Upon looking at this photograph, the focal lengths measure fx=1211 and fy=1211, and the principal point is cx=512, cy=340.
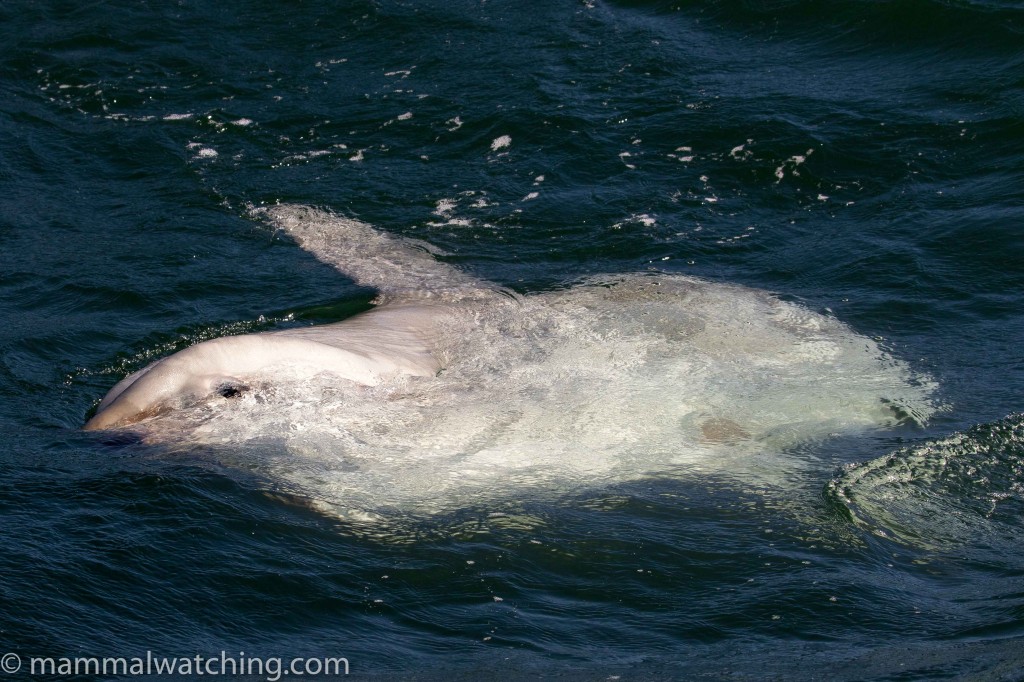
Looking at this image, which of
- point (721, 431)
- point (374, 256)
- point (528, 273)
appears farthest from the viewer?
point (374, 256)

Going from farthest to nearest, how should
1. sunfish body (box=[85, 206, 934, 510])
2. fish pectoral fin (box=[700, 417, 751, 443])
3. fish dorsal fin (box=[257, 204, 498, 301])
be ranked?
fish dorsal fin (box=[257, 204, 498, 301])
fish pectoral fin (box=[700, 417, 751, 443])
sunfish body (box=[85, 206, 934, 510])

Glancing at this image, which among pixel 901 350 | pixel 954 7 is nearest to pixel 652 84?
pixel 954 7

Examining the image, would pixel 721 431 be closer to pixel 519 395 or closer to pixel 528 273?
pixel 519 395

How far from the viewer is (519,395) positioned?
28.6 ft

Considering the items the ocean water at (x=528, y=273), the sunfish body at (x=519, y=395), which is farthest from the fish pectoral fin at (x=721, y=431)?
the ocean water at (x=528, y=273)

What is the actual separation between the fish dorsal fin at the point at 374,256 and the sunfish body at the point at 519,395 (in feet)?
2.65

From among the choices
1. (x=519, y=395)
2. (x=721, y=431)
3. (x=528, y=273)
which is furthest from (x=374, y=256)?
(x=721, y=431)

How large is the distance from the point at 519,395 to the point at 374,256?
14.5ft

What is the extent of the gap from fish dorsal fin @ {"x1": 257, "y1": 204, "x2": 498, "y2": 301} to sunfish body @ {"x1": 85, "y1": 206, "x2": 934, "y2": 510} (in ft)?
2.65

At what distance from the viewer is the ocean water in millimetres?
6516

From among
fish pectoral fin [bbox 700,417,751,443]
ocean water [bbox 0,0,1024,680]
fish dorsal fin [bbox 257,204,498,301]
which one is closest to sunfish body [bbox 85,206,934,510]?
fish pectoral fin [bbox 700,417,751,443]

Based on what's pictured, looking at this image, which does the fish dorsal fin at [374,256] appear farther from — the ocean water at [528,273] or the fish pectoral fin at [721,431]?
the fish pectoral fin at [721,431]

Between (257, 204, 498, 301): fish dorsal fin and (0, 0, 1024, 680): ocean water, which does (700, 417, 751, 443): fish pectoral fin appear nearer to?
(0, 0, 1024, 680): ocean water

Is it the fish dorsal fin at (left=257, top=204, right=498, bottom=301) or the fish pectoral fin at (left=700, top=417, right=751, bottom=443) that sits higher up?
the fish dorsal fin at (left=257, top=204, right=498, bottom=301)
